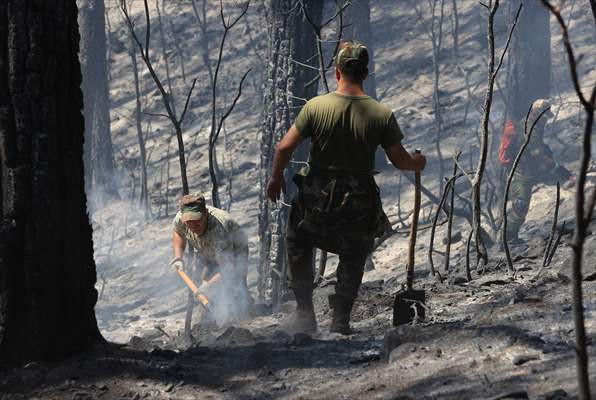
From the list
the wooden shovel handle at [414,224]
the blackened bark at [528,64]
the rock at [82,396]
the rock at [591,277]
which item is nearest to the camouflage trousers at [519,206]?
the blackened bark at [528,64]

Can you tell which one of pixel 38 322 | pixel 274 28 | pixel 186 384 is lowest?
pixel 186 384

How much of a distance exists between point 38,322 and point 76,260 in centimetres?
35

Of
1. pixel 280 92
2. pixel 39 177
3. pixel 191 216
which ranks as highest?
pixel 280 92

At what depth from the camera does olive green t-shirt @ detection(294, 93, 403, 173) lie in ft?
15.6

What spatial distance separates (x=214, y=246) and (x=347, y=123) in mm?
2595

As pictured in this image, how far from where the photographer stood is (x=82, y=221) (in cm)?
451

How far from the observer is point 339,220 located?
492cm

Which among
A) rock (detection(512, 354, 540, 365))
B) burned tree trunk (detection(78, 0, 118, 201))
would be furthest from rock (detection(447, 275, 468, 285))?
burned tree trunk (detection(78, 0, 118, 201))

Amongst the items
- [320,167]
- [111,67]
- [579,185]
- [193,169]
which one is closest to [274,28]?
[320,167]

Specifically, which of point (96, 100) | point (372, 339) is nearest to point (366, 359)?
point (372, 339)

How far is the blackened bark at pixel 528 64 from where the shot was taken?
16.3m

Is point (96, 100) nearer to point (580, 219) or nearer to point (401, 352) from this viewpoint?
point (401, 352)

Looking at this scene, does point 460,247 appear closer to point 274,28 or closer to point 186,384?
point 274,28

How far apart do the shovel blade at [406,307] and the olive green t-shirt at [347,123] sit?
0.90m
